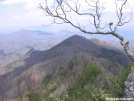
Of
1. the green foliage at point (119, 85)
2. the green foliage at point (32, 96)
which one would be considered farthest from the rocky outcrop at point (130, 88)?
the green foliage at point (32, 96)

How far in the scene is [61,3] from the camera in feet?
34.8

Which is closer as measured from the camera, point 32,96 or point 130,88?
point 130,88

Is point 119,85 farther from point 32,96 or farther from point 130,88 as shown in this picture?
point 32,96

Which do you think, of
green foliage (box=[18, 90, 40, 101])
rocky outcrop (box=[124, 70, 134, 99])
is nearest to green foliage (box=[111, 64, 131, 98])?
rocky outcrop (box=[124, 70, 134, 99])

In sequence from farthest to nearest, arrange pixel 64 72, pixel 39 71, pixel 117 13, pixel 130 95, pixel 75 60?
pixel 39 71 → pixel 75 60 → pixel 64 72 → pixel 117 13 → pixel 130 95

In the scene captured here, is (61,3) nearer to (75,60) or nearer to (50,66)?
(75,60)

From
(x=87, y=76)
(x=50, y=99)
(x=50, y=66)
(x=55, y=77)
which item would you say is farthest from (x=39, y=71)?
(x=50, y=99)

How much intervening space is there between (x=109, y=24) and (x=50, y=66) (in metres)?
119

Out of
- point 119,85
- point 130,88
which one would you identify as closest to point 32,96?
point 130,88

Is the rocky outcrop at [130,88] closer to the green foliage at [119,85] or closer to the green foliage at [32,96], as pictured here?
the green foliage at [119,85]

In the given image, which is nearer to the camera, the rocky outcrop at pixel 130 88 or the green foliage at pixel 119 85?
the rocky outcrop at pixel 130 88

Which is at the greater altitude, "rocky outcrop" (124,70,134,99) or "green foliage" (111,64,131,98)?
"rocky outcrop" (124,70,134,99)

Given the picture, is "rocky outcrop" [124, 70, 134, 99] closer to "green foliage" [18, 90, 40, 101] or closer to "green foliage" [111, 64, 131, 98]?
"green foliage" [111, 64, 131, 98]

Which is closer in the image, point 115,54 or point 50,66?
point 50,66
